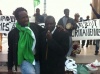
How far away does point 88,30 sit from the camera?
1161cm

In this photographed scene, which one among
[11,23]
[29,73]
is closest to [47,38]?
[29,73]

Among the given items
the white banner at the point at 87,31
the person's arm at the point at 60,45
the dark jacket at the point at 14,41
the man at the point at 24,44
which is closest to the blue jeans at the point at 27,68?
the man at the point at 24,44

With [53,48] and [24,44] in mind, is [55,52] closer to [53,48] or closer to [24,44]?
[53,48]

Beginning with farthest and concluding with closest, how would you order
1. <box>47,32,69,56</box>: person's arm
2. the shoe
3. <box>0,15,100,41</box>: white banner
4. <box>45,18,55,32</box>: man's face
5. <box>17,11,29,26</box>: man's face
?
<box>0,15,100,41</box>: white banner, the shoe, <box>17,11,29,26</box>: man's face, <box>45,18,55,32</box>: man's face, <box>47,32,69,56</box>: person's arm

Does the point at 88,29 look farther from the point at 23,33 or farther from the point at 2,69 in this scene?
the point at 23,33

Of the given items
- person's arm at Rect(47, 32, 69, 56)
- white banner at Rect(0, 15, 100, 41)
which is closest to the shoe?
white banner at Rect(0, 15, 100, 41)

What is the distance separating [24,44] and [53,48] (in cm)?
46

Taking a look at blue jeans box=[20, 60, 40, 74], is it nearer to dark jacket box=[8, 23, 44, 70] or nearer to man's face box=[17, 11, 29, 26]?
dark jacket box=[8, 23, 44, 70]

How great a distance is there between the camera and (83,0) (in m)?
24.1

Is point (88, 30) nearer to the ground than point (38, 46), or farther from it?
nearer to the ground

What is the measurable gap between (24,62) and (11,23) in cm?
632

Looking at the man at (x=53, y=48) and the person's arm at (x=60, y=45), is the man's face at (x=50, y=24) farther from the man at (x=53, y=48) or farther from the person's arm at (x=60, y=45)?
the person's arm at (x=60, y=45)

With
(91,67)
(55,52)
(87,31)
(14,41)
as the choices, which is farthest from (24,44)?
(87,31)

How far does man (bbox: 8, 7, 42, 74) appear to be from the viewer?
4766 mm
